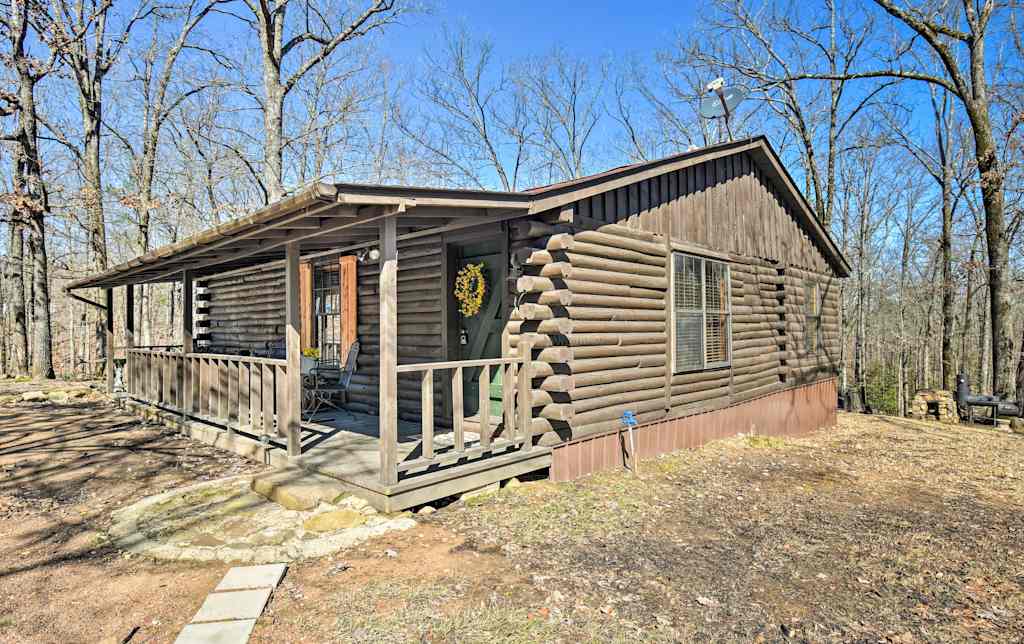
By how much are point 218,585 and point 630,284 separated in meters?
4.90

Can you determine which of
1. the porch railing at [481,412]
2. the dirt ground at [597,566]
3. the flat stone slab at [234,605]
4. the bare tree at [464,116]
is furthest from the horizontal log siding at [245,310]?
the bare tree at [464,116]

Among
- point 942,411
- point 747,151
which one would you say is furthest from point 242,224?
point 942,411

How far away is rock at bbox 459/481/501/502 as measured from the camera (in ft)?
16.0

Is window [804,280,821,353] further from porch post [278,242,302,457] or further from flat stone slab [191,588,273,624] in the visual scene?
flat stone slab [191,588,273,624]

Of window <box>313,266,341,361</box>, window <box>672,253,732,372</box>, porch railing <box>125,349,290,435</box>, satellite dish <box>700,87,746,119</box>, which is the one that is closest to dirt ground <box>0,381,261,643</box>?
porch railing <box>125,349,290,435</box>

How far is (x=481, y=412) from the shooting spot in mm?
4969

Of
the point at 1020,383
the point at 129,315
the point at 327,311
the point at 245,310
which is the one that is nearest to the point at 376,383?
the point at 327,311

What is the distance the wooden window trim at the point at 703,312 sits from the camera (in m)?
7.17

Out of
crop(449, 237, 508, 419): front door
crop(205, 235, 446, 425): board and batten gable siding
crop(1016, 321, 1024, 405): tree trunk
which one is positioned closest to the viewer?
crop(449, 237, 508, 419): front door

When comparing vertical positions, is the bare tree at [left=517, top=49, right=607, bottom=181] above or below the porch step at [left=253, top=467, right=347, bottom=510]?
above

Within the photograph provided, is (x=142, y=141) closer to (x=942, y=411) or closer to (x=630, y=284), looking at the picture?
(x=630, y=284)

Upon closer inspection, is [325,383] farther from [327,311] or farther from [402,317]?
[402,317]

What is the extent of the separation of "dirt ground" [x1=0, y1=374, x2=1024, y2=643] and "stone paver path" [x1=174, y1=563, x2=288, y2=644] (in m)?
0.09

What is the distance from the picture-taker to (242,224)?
4906 millimetres
